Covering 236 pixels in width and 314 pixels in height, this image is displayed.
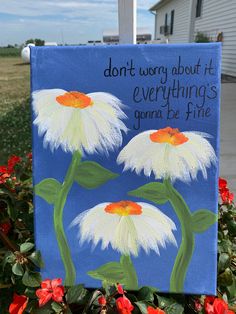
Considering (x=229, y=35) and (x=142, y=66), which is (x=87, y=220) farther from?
(x=229, y=35)

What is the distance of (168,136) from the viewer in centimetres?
170

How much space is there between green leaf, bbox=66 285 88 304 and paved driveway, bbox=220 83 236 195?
2.66m

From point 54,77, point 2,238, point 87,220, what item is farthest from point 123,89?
point 2,238

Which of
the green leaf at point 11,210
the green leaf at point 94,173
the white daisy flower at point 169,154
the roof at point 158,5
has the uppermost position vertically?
the roof at point 158,5

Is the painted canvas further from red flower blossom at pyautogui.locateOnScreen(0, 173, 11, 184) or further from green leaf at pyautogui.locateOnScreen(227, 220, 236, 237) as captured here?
red flower blossom at pyautogui.locateOnScreen(0, 173, 11, 184)

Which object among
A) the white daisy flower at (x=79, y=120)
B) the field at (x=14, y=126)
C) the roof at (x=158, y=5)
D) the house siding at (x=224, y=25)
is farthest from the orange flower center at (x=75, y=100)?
the roof at (x=158, y=5)

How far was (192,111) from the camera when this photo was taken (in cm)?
168

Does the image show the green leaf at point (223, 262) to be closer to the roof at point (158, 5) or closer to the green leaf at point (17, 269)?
the green leaf at point (17, 269)

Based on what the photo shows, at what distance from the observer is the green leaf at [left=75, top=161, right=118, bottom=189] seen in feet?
5.73

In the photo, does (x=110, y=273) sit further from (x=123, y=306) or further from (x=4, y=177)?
(x=4, y=177)

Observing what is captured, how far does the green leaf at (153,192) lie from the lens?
1.74 meters

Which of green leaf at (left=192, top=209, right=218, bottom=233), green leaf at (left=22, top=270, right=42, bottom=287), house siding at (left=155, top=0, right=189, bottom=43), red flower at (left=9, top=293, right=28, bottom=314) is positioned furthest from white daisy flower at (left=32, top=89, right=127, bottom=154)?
house siding at (left=155, top=0, right=189, bottom=43)

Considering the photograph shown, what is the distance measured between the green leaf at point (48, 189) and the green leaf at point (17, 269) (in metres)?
0.30

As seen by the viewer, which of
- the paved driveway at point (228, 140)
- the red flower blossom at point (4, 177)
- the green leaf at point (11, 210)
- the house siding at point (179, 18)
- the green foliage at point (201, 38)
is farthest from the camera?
the house siding at point (179, 18)
